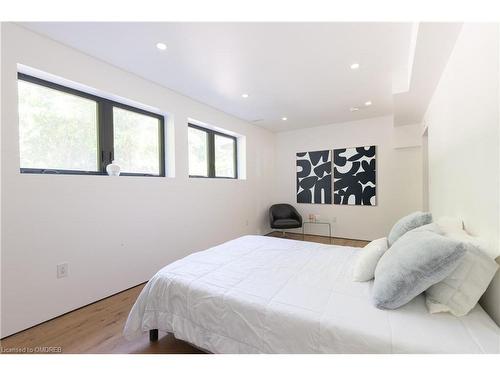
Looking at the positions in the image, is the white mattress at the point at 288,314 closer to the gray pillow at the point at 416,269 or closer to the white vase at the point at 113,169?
the gray pillow at the point at 416,269

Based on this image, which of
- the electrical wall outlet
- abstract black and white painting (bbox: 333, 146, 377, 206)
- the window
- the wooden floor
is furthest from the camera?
abstract black and white painting (bbox: 333, 146, 377, 206)

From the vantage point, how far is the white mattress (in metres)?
0.89

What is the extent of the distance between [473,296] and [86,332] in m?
2.47

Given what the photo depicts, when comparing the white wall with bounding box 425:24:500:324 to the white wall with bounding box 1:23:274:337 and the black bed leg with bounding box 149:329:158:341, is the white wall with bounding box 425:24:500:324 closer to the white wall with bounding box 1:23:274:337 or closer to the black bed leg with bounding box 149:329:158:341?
the black bed leg with bounding box 149:329:158:341

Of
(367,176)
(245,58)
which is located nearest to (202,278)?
(245,58)

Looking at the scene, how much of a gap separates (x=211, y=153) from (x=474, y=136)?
3188 mm

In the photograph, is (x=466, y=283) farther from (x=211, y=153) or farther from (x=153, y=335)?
(x=211, y=153)

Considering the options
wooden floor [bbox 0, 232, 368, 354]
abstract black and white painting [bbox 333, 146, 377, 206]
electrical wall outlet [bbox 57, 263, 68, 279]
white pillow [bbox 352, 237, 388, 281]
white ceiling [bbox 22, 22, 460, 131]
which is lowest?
wooden floor [bbox 0, 232, 368, 354]

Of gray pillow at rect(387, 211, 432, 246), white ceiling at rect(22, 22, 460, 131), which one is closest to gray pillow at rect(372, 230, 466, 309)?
gray pillow at rect(387, 211, 432, 246)

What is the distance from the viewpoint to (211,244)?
350cm

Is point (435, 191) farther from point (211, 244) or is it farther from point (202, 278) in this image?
point (211, 244)

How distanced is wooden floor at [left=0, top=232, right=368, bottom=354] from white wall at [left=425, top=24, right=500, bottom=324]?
186 centimetres

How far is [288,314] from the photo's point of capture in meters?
1.06

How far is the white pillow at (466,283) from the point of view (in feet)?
3.23
